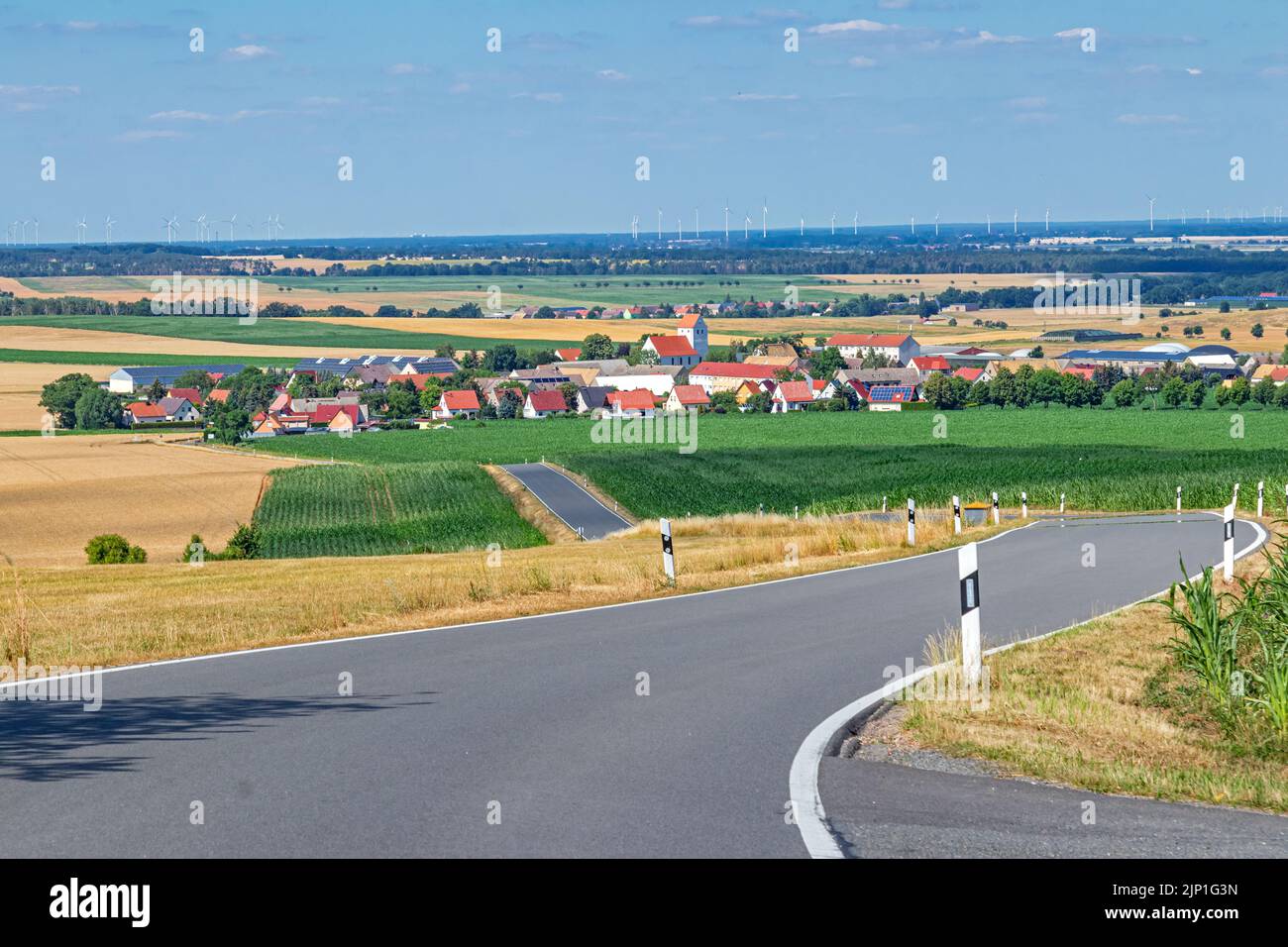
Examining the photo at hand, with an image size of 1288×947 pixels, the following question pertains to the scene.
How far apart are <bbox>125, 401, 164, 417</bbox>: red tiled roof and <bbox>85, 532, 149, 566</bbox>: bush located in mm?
68540

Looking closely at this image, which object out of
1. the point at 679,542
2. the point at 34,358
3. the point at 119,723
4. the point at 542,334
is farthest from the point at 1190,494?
the point at 542,334

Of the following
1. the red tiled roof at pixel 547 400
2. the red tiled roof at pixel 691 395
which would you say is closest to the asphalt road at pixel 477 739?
the red tiled roof at pixel 691 395

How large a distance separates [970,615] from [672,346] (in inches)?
6086

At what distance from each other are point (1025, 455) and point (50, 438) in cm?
5663

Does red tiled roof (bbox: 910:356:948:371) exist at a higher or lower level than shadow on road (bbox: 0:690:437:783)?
lower

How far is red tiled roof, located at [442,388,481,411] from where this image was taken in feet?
398

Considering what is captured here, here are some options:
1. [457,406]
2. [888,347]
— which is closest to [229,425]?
[457,406]

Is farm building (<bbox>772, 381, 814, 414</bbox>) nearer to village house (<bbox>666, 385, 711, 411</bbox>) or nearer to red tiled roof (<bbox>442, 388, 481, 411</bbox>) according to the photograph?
village house (<bbox>666, 385, 711, 411</bbox>)

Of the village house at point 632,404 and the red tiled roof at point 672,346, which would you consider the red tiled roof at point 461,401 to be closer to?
the village house at point 632,404

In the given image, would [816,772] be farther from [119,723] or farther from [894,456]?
[894,456]

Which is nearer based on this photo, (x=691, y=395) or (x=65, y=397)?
(x=65, y=397)

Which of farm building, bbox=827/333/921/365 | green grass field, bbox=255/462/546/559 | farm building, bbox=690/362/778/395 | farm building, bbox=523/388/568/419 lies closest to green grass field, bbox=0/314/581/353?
farm building, bbox=690/362/778/395

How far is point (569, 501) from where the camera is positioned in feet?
199

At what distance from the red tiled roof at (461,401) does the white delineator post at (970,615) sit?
11188 cm
